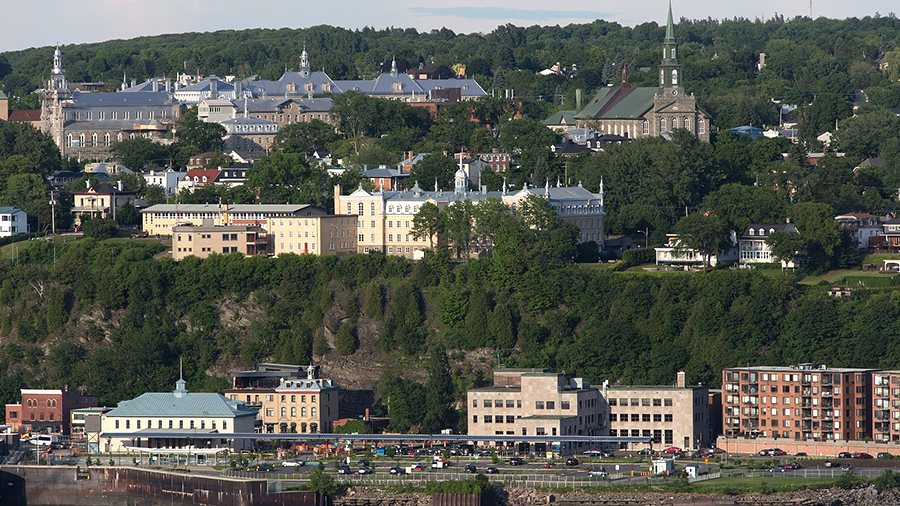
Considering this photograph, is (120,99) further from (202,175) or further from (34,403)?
(34,403)

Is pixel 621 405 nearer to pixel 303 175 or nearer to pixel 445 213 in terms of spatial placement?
pixel 445 213

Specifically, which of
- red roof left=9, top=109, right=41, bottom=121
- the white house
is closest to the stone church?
the white house

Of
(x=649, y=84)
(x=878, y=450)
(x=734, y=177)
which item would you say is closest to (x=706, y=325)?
(x=878, y=450)

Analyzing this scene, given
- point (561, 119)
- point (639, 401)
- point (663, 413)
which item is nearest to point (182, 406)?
point (639, 401)

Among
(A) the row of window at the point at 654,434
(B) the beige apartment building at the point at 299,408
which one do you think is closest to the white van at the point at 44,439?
(B) the beige apartment building at the point at 299,408

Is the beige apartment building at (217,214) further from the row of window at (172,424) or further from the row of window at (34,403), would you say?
the row of window at (172,424)

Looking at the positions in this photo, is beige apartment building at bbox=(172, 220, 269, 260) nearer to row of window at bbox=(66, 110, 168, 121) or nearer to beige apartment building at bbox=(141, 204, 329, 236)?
beige apartment building at bbox=(141, 204, 329, 236)
